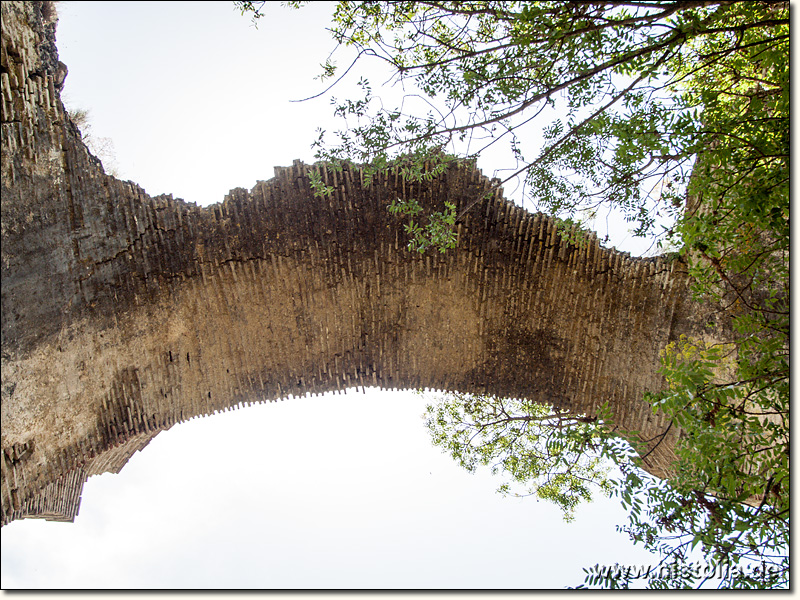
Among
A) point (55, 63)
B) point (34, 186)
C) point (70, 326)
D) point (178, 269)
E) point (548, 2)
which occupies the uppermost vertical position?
point (55, 63)

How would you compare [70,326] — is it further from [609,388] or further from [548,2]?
[609,388]

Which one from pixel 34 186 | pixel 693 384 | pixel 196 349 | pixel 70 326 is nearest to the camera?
pixel 693 384

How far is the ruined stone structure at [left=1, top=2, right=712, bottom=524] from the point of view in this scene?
12.1 feet

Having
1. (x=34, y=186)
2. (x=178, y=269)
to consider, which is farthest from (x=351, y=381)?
(x=34, y=186)

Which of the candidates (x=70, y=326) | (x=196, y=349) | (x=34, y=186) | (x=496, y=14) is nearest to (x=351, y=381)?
(x=196, y=349)

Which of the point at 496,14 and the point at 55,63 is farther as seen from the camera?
the point at 55,63

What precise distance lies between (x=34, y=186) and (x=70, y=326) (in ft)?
3.30

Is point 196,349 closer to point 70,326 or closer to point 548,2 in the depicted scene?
point 70,326

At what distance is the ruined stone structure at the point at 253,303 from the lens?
368cm

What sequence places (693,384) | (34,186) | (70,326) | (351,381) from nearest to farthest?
(693,384), (34,186), (70,326), (351,381)

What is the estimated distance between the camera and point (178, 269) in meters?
4.31

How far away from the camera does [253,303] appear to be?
181 inches

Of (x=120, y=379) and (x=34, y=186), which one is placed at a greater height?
(x=34, y=186)

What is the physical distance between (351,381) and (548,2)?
11.4 feet
